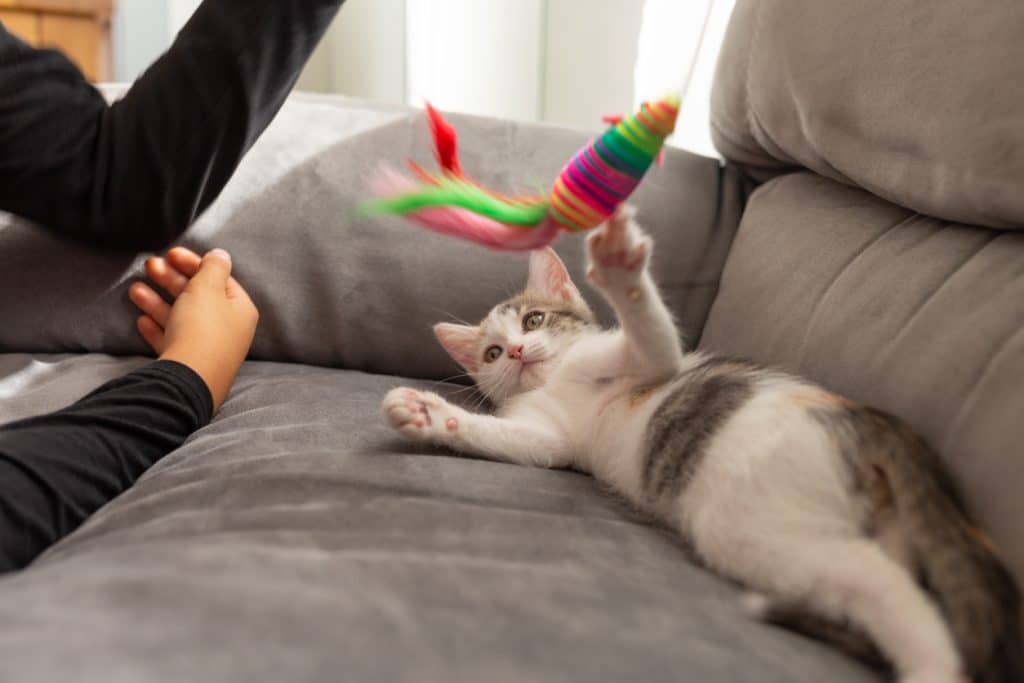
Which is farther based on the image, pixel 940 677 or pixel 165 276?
pixel 165 276

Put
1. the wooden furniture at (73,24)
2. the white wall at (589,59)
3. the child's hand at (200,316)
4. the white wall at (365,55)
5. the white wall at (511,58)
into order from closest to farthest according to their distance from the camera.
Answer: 1. the child's hand at (200,316)
2. the white wall at (589,59)
3. the white wall at (511,58)
4. the white wall at (365,55)
5. the wooden furniture at (73,24)

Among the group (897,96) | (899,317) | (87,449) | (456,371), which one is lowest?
(456,371)

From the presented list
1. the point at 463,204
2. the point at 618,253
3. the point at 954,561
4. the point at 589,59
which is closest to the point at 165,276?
the point at 463,204

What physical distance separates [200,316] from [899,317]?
3.05ft

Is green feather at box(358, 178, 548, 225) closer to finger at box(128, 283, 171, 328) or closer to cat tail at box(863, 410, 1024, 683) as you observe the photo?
cat tail at box(863, 410, 1024, 683)

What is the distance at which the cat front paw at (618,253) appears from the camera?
0.83 metres

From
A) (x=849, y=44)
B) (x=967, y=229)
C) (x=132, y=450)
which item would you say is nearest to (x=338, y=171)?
(x=132, y=450)

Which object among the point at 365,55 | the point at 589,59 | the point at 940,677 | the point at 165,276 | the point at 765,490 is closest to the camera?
the point at 940,677

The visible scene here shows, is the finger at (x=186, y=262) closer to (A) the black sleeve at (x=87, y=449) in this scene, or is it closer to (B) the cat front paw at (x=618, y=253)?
(A) the black sleeve at (x=87, y=449)

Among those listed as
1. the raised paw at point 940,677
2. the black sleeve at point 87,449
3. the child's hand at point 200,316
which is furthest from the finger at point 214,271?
the raised paw at point 940,677

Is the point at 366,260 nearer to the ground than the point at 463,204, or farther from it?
nearer to the ground

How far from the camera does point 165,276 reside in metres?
1.39

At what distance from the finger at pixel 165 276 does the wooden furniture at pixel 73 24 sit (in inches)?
95.3

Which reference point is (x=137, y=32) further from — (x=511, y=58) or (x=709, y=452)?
(x=709, y=452)
